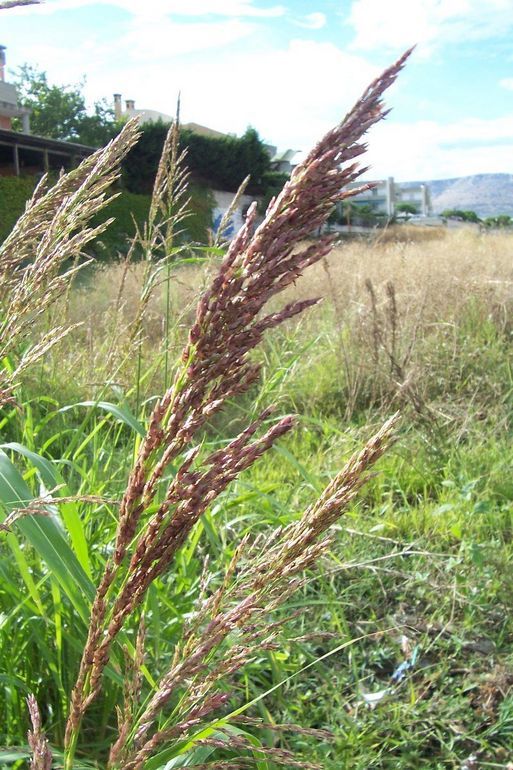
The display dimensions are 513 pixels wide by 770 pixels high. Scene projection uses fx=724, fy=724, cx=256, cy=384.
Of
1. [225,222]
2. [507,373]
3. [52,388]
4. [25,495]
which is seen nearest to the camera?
[25,495]

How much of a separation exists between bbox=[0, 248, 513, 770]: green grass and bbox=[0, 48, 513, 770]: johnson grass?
0.04ft

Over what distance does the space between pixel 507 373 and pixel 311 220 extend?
182 inches

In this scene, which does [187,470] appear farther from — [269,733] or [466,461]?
[466,461]

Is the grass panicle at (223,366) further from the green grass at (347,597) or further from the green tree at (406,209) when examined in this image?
the green tree at (406,209)

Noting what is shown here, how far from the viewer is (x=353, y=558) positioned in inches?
109

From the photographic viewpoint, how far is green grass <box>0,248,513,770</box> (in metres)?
1.70

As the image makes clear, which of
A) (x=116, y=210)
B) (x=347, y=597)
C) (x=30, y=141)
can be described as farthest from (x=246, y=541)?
(x=30, y=141)

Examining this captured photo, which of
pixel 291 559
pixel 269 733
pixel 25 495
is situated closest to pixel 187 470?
pixel 291 559

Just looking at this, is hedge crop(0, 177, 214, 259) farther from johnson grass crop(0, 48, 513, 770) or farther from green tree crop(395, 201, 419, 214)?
johnson grass crop(0, 48, 513, 770)

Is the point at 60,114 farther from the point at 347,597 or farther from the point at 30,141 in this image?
the point at 347,597

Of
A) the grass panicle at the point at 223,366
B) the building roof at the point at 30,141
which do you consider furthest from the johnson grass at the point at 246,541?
the building roof at the point at 30,141

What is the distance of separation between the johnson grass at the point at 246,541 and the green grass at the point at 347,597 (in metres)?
0.01

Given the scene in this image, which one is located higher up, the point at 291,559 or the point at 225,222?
the point at 225,222

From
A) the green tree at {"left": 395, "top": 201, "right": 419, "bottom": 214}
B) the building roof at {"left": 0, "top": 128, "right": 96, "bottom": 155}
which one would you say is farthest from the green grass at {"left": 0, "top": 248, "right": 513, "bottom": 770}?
the green tree at {"left": 395, "top": 201, "right": 419, "bottom": 214}
